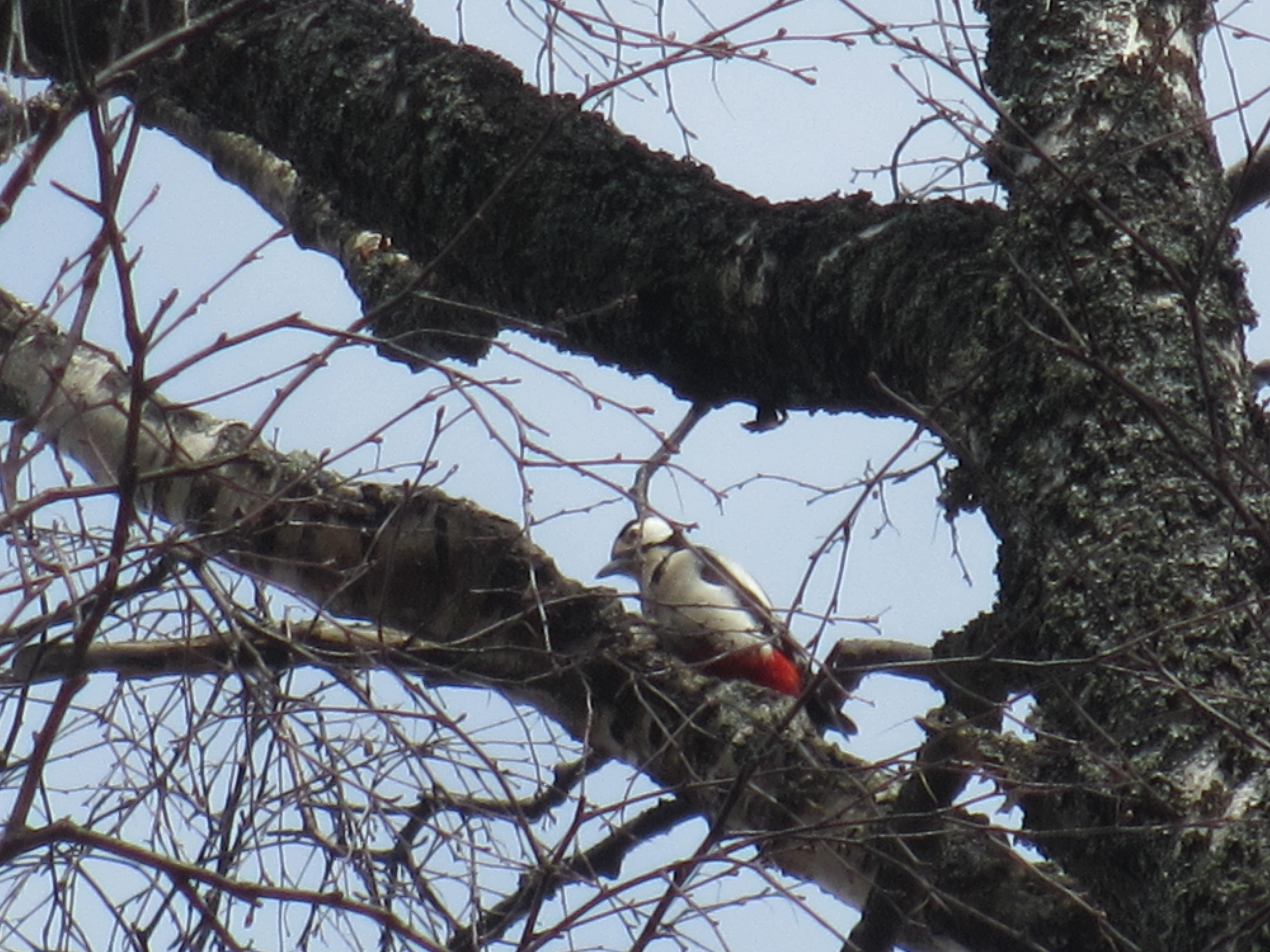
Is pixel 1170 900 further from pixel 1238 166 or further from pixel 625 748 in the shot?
Result: pixel 1238 166

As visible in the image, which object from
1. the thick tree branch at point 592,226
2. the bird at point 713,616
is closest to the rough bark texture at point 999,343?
the thick tree branch at point 592,226

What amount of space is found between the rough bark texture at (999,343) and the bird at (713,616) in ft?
0.61

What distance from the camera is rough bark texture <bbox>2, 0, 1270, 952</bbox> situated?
7.38 feet

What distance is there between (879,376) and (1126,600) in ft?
2.54

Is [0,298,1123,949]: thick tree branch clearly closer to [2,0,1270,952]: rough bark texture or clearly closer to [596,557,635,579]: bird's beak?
[2,0,1270,952]: rough bark texture

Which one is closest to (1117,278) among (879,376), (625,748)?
(879,376)

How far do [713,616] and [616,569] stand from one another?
0.91 metres

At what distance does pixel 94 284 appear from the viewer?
177 centimetres

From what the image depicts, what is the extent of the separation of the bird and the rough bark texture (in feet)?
0.61

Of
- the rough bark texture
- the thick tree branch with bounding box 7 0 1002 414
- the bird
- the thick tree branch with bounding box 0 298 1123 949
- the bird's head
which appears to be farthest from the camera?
the bird's head

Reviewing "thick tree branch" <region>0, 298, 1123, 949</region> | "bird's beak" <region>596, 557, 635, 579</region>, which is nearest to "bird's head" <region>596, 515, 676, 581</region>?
"bird's beak" <region>596, 557, 635, 579</region>

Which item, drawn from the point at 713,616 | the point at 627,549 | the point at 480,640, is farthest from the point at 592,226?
the point at 627,549

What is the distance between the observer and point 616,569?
664 centimetres

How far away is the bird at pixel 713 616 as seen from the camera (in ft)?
8.21
